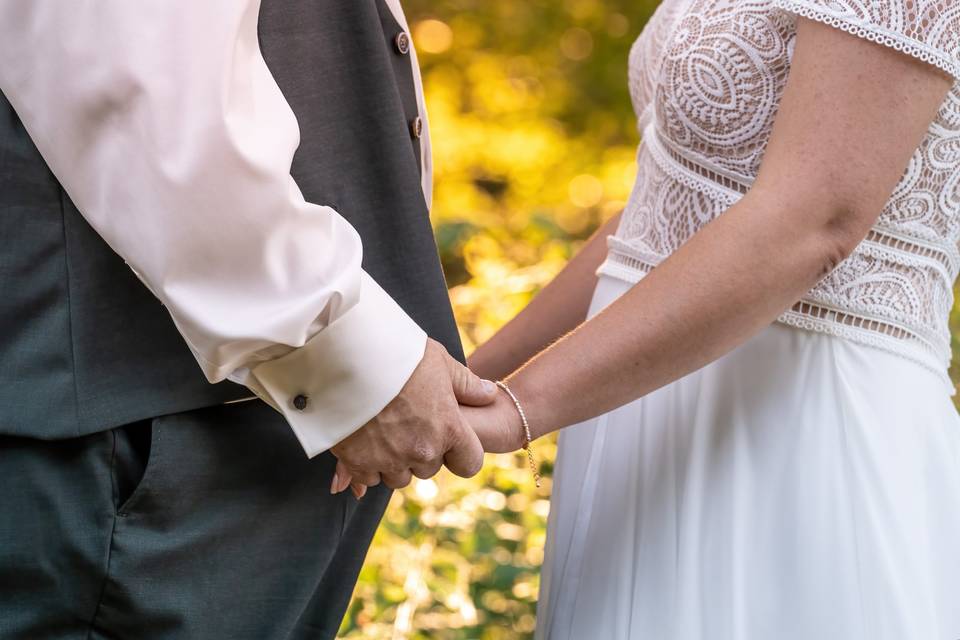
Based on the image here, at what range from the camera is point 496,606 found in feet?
8.29

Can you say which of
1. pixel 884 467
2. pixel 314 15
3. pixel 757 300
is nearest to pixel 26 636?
pixel 314 15

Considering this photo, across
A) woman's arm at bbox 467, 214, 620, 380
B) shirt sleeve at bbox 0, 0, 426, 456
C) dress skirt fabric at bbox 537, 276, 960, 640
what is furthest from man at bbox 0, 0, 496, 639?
woman's arm at bbox 467, 214, 620, 380

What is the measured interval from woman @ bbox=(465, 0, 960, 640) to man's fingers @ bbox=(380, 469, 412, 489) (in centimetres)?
12

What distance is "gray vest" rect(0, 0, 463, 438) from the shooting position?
1312 millimetres

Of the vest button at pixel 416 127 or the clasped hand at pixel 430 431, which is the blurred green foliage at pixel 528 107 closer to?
the vest button at pixel 416 127

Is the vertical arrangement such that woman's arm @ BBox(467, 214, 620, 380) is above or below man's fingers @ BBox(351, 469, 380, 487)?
below

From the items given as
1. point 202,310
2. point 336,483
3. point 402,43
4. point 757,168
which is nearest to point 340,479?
point 336,483

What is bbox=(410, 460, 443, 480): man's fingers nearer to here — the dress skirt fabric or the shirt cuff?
the shirt cuff

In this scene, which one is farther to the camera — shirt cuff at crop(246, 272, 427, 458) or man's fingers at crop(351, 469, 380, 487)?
man's fingers at crop(351, 469, 380, 487)

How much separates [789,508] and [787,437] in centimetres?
10

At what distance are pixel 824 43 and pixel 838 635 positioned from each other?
77 centimetres

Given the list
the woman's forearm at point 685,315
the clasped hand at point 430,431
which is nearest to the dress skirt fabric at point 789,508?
the woman's forearm at point 685,315

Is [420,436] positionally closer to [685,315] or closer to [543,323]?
[685,315]

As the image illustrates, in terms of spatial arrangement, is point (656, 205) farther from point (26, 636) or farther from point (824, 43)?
point (26, 636)
